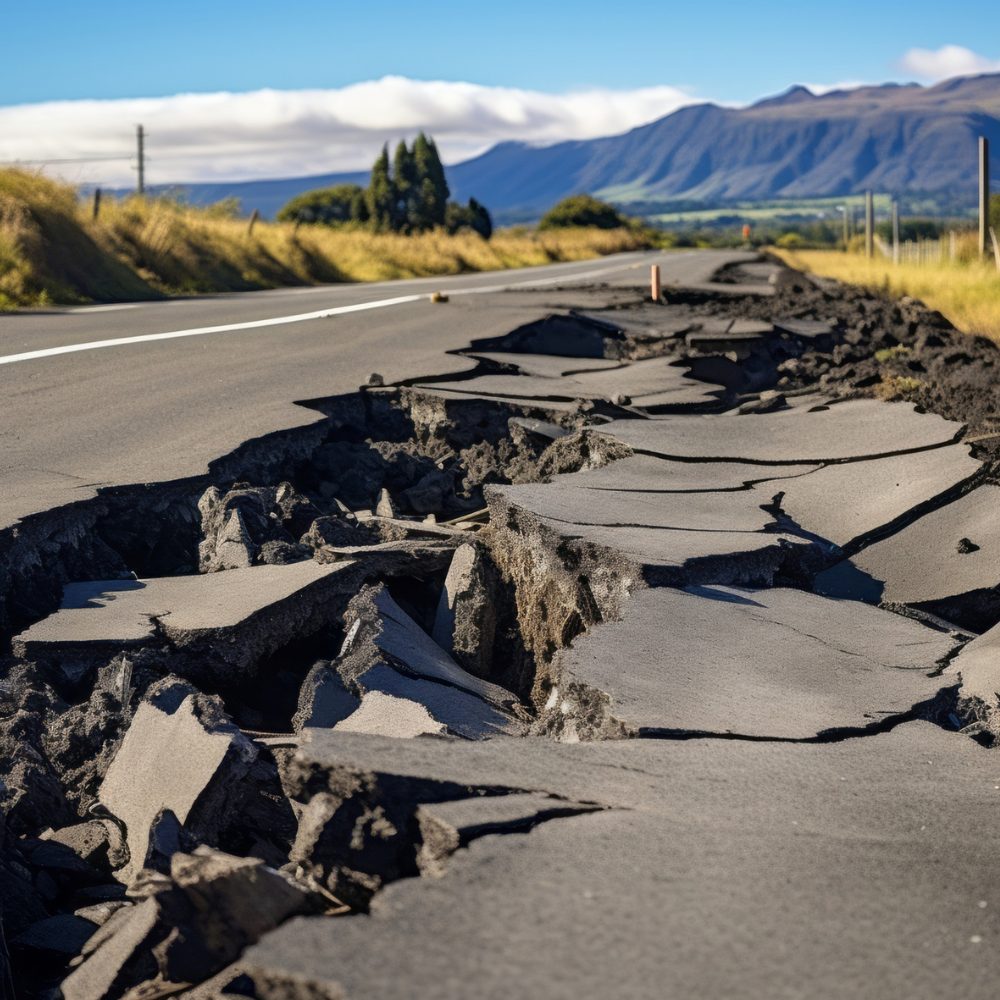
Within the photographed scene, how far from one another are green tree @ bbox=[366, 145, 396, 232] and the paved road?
34573 mm

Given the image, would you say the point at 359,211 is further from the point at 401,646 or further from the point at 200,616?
the point at 401,646

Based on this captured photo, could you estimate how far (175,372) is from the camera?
348 inches

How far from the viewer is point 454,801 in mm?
2518

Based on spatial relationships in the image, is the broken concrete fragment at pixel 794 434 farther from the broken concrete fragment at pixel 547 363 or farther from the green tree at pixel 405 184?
the green tree at pixel 405 184

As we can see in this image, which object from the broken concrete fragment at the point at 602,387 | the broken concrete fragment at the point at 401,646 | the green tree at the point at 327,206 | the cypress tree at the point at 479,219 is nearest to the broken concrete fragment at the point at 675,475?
the broken concrete fragment at the point at 401,646

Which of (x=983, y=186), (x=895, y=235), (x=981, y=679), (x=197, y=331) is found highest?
(x=983, y=186)

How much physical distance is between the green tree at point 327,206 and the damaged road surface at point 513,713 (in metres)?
47.6

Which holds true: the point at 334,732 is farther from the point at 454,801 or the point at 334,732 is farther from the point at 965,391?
the point at 965,391

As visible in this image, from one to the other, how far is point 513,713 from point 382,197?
47.1 metres

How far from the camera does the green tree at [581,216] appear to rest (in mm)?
68750

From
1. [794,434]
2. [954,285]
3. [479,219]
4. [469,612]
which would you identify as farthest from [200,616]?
[479,219]

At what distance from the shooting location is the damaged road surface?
7.13 ft

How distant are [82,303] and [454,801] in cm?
1542

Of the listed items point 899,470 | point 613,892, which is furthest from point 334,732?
point 899,470
